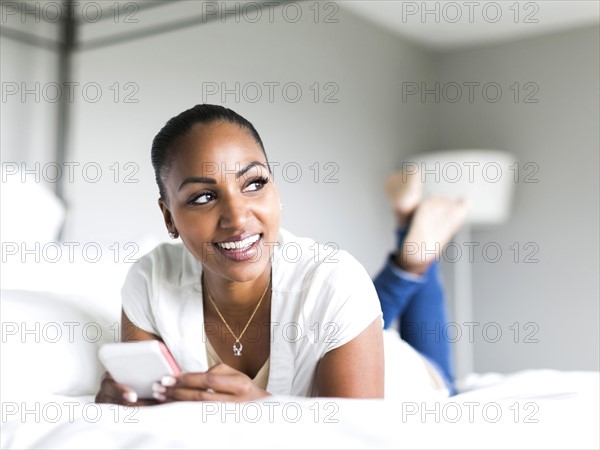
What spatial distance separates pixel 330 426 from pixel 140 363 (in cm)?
24

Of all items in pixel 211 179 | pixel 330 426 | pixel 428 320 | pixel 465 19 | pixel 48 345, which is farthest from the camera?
pixel 428 320

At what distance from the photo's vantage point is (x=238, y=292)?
0.58 meters

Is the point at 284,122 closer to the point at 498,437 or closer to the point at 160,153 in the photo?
the point at 160,153

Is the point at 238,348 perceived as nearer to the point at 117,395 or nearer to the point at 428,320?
the point at 117,395

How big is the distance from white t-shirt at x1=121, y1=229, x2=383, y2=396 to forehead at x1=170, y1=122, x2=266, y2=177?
103 millimetres

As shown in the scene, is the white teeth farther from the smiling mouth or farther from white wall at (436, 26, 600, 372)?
white wall at (436, 26, 600, 372)

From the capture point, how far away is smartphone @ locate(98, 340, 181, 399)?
0.54 metres

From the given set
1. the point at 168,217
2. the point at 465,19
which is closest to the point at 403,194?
the point at 465,19

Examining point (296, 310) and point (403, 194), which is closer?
point (296, 310)

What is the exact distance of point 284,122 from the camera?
805 millimetres

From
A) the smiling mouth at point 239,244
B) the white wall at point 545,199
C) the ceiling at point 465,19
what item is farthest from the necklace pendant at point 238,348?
the ceiling at point 465,19

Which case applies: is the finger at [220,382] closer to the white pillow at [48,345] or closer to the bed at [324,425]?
the bed at [324,425]

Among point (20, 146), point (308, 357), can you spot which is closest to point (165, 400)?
point (308, 357)

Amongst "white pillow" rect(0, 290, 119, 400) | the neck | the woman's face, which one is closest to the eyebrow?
the woman's face
